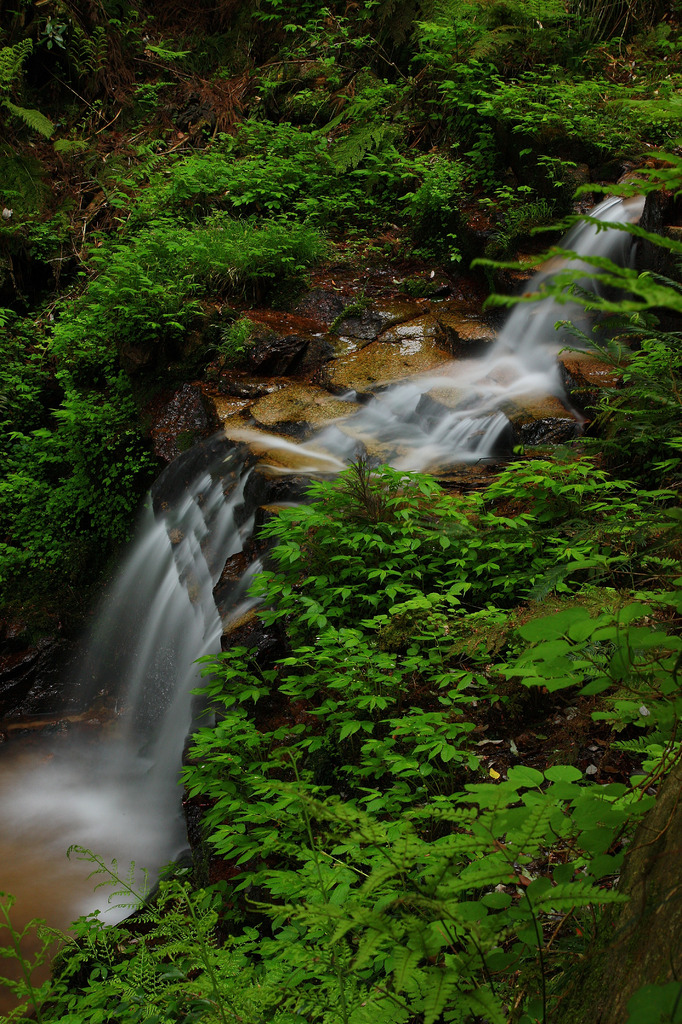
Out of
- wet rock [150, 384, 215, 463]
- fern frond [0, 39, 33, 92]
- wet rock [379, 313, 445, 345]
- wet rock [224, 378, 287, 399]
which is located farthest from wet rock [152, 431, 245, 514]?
fern frond [0, 39, 33, 92]

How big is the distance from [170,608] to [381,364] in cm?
316

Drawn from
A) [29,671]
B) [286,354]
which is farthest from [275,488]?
[29,671]

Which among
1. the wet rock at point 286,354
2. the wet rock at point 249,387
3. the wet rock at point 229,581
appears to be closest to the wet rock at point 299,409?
the wet rock at point 249,387

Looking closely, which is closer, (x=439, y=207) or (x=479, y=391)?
(x=479, y=391)

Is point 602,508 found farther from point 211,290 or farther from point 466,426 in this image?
point 211,290

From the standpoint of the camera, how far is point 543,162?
6953 mm

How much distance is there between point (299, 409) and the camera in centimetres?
607

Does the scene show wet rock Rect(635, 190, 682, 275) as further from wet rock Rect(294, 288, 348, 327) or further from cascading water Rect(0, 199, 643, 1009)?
wet rock Rect(294, 288, 348, 327)

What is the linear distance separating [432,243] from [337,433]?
3.63 meters

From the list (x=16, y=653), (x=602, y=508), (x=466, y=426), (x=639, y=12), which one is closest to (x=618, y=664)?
(x=602, y=508)

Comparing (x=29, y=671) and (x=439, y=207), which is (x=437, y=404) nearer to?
(x=439, y=207)

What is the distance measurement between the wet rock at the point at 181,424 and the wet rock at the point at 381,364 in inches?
49.6

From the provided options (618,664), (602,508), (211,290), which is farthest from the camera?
(211,290)

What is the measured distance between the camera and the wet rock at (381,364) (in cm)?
637
